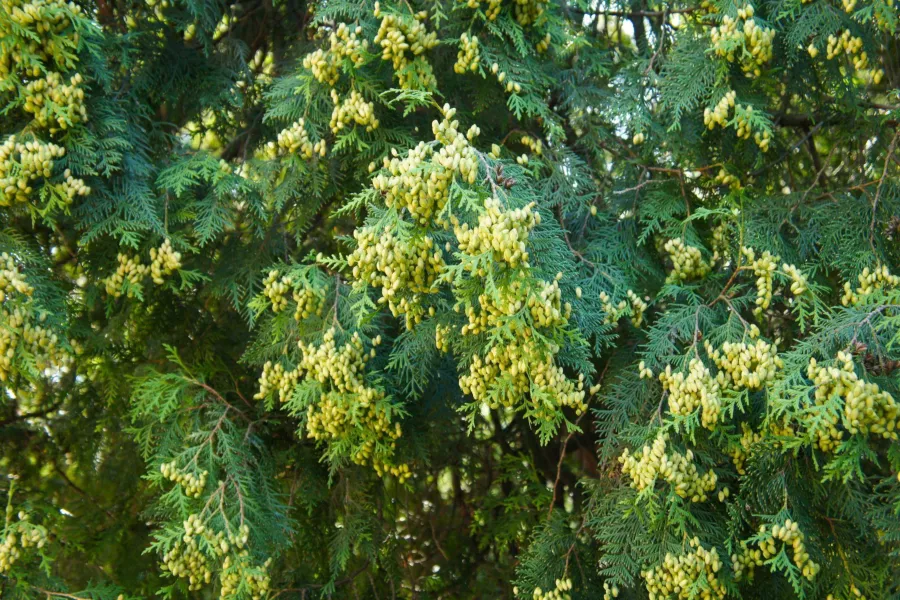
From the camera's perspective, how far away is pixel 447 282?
250 centimetres

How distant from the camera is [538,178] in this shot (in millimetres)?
3379

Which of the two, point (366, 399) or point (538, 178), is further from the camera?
point (538, 178)

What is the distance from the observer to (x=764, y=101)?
11.0 feet

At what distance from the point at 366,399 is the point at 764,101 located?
1.86 m

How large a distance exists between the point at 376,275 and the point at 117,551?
2.47 m

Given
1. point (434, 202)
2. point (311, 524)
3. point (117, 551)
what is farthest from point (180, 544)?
point (434, 202)

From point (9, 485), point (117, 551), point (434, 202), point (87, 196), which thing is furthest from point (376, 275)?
point (117, 551)

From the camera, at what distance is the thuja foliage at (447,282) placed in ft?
8.93

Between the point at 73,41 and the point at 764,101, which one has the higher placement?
the point at 73,41

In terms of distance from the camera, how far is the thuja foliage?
2.72 m

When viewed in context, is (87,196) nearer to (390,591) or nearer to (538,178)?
(538,178)

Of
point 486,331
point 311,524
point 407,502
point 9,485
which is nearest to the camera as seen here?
point 486,331

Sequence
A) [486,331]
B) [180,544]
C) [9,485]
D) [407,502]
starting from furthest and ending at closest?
[407,502] < [9,485] < [180,544] < [486,331]

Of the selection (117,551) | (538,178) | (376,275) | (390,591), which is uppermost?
(538,178)
